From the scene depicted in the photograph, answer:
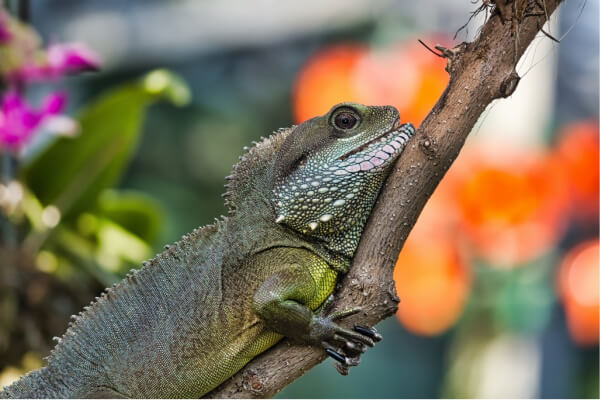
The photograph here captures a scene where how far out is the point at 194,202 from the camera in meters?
5.28

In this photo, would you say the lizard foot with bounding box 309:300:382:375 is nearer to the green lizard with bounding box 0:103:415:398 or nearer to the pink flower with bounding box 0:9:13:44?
the green lizard with bounding box 0:103:415:398

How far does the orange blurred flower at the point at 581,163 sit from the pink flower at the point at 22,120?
2773 millimetres

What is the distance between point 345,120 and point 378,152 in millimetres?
126

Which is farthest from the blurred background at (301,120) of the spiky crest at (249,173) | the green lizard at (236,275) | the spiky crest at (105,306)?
the spiky crest at (105,306)

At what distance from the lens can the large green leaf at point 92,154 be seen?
3.02 meters

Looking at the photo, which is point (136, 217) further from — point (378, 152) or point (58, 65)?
point (378, 152)

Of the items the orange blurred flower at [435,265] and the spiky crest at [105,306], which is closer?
the spiky crest at [105,306]

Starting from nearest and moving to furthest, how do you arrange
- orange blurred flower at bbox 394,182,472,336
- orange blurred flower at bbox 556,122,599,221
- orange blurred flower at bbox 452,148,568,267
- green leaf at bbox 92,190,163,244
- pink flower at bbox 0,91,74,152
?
pink flower at bbox 0,91,74,152 → green leaf at bbox 92,190,163,244 → orange blurred flower at bbox 452,148,568,267 → orange blurred flower at bbox 394,182,472,336 → orange blurred flower at bbox 556,122,599,221

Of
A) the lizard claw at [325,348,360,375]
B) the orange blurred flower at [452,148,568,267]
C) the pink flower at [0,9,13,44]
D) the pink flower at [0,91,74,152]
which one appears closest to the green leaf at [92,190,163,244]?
the pink flower at [0,91,74,152]

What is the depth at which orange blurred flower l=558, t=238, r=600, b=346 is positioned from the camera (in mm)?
3902

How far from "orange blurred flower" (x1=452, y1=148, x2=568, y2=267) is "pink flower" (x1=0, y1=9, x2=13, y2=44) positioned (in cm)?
230

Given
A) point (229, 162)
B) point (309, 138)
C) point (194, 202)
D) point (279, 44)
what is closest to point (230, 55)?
point (279, 44)

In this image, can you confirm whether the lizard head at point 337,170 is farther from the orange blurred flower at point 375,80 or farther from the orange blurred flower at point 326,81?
the orange blurred flower at point 326,81

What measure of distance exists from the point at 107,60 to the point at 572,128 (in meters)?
3.58
